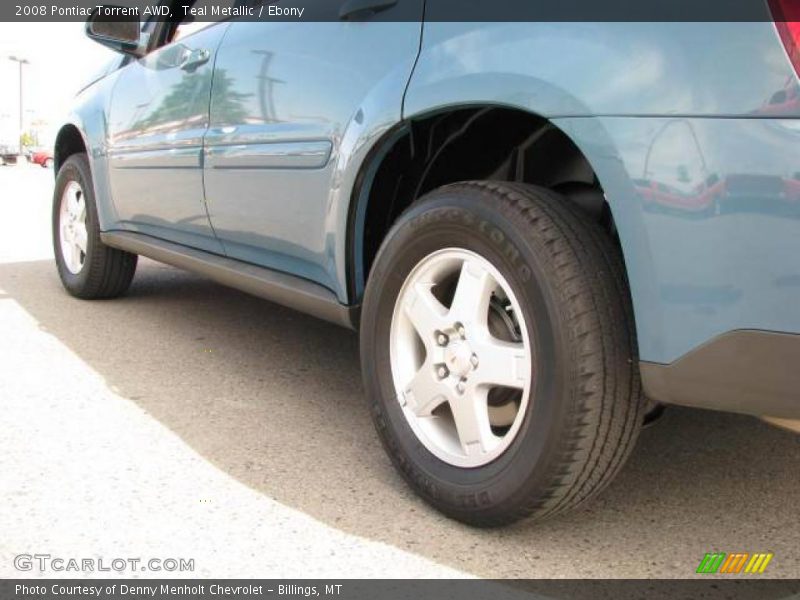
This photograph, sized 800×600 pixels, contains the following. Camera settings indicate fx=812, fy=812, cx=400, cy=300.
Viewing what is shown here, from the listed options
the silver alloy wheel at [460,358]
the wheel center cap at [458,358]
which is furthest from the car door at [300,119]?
the wheel center cap at [458,358]

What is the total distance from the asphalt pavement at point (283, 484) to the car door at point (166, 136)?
612 mm

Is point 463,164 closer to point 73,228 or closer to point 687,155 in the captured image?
point 687,155

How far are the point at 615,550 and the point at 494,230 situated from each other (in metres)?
0.81

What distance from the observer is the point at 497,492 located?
1.85 m

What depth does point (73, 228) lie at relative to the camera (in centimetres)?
456

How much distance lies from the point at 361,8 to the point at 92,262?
8.73ft

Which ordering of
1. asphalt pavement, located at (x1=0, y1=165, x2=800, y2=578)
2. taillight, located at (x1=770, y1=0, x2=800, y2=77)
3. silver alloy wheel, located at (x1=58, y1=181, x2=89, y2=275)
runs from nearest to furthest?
taillight, located at (x1=770, y1=0, x2=800, y2=77), asphalt pavement, located at (x1=0, y1=165, x2=800, y2=578), silver alloy wheel, located at (x1=58, y1=181, x2=89, y2=275)

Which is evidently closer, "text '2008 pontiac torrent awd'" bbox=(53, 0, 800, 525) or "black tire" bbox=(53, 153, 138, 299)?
"text '2008 pontiac torrent awd'" bbox=(53, 0, 800, 525)

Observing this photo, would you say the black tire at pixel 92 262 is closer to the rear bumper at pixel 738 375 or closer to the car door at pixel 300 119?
the car door at pixel 300 119

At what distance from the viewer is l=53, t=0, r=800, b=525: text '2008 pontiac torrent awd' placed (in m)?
1.48

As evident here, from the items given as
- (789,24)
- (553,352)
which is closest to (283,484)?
(553,352)

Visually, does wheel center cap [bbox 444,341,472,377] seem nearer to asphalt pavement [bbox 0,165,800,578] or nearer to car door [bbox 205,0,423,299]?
asphalt pavement [bbox 0,165,800,578]

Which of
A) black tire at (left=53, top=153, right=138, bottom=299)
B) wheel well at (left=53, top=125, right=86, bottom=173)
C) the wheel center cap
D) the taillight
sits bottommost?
black tire at (left=53, top=153, right=138, bottom=299)
